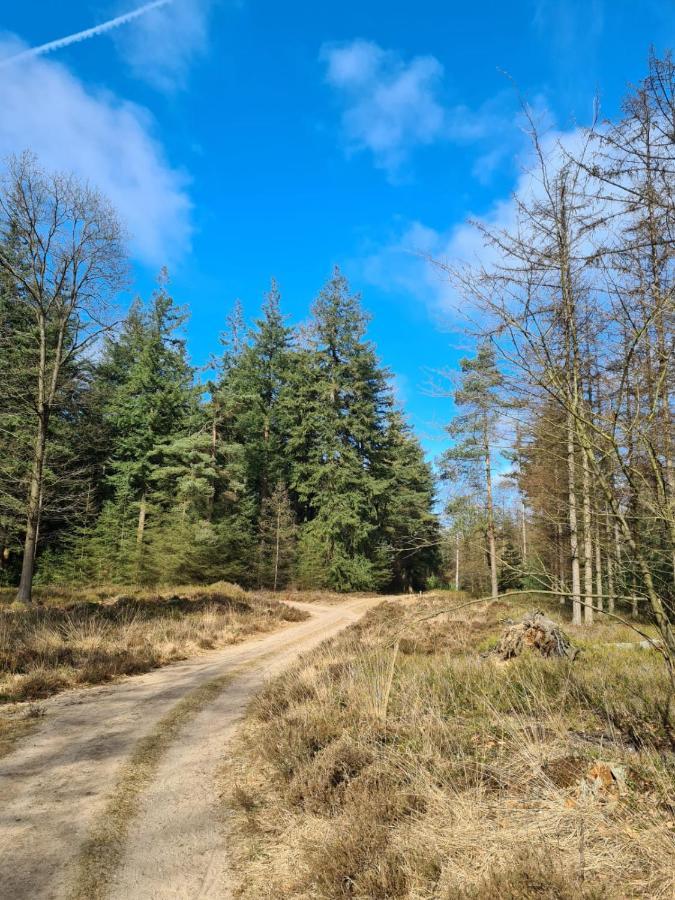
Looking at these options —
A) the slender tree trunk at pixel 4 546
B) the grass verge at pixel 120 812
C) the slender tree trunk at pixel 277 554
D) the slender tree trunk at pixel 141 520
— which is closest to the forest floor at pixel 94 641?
the grass verge at pixel 120 812

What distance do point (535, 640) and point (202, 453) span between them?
23.0 metres

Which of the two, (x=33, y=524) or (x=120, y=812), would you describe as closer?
(x=120, y=812)

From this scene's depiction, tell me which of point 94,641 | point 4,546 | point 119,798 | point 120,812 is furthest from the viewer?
point 4,546

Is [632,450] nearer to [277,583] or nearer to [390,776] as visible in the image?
[390,776]

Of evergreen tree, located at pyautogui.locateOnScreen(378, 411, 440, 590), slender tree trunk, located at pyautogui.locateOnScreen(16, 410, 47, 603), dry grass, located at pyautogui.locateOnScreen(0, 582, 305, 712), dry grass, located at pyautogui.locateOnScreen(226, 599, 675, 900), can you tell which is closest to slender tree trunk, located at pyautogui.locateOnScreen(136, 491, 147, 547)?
dry grass, located at pyautogui.locateOnScreen(0, 582, 305, 712)

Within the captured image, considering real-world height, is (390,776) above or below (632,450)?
below

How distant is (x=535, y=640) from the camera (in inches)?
347

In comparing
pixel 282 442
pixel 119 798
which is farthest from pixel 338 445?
pixel 119 798

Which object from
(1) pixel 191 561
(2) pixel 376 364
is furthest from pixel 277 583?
(2) pixel 376 364

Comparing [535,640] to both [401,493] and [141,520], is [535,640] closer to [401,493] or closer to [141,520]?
[141,520]

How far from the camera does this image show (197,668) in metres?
9.05

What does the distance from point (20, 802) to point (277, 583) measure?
27498mm

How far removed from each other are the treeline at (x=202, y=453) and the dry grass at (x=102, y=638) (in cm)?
757

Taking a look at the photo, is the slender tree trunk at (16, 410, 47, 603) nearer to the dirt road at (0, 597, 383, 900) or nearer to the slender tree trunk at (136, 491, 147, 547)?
the dirt road at (0, 597, 383, 900)
